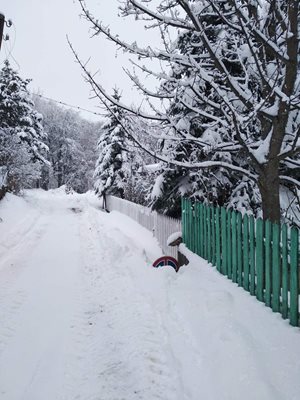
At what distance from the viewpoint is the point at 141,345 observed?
146 inches

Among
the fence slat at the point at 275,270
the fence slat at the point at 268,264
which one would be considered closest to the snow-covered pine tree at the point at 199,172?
the fence slat at the point at 268,264

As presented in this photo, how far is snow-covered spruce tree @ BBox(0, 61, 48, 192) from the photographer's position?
21297mm

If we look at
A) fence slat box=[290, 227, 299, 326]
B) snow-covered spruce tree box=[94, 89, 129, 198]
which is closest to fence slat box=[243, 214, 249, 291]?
fence slat box=[290, 227, 299, 326]

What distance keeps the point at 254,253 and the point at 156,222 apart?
20.1 feet

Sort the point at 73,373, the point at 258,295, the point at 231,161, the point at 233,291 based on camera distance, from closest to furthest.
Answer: the point at 73,373 < the point at 258,295 < the point at 233,291 < the point at 231,161

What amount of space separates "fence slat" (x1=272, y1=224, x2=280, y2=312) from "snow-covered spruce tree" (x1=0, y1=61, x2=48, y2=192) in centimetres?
1896

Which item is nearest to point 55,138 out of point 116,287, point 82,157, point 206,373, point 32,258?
point 82,157

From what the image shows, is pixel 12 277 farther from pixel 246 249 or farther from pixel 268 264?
pixel 268 264

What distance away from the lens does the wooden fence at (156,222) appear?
851 cm

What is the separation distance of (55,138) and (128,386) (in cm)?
4934

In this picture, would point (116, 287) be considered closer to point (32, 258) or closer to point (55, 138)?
point (32, 258)

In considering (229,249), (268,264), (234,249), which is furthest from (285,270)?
(229,249)

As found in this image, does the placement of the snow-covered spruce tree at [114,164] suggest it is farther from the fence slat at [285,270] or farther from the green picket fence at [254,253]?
the fence slat at [285,270]

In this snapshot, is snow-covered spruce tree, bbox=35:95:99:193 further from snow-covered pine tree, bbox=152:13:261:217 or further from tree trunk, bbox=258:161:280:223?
tree trunk, bbox=258:161:280:223
